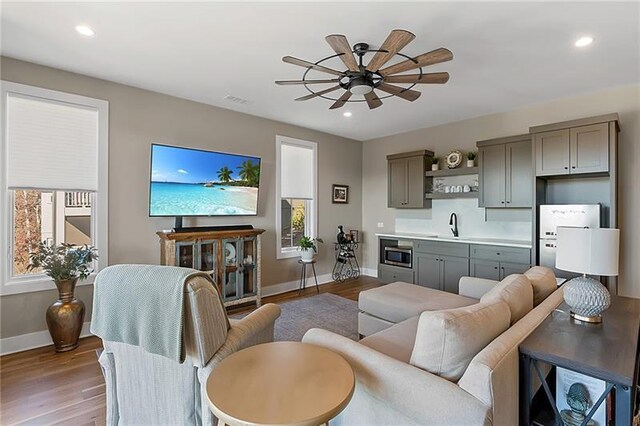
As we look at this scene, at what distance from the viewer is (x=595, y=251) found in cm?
177

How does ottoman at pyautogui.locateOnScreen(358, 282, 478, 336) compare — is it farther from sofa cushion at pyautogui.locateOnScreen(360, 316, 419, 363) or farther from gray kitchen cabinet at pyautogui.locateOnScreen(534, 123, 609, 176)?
gray kitchen cabinet at pyautogui.locateOnScreen(534, 123, 609, 176)

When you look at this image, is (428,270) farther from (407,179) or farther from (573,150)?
(573,150)

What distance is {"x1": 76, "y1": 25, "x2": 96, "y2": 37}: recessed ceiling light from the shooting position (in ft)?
8.32

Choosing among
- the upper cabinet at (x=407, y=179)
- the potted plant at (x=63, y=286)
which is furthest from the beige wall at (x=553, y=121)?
the potted plant at (x=63, y=286)

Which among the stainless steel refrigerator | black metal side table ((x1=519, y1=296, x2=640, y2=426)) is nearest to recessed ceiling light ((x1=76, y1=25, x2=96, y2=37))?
black metal side table ((x1=519, y1=296, x2=640, y2=426))

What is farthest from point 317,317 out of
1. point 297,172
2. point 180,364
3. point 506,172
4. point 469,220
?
point 506,172

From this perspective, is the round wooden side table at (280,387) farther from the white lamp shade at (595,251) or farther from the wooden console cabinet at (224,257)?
the wooden console cabinet at (224,257)

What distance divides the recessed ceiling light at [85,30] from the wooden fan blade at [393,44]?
231 cm

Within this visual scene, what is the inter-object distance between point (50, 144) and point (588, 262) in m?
4.63

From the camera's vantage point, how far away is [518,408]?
5.16 ft

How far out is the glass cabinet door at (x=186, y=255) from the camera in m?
3.77

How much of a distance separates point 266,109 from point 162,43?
6.32 ft

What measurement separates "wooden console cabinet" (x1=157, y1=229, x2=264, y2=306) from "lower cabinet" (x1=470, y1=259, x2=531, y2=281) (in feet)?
10.3

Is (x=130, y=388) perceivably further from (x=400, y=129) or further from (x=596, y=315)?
(x=400, y=129)
